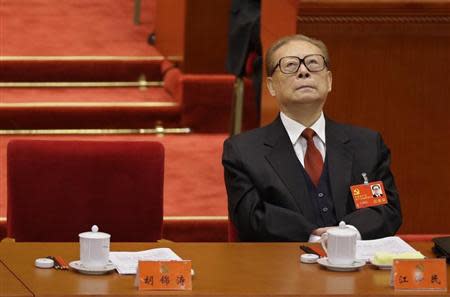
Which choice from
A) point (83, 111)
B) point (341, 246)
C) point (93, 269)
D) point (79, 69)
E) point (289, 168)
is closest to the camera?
point (93, 269)

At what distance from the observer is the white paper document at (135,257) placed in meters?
3.48

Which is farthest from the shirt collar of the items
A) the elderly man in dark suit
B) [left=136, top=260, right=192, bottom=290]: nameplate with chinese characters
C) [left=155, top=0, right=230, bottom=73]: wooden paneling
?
[left=155, top=0, right=230, bottom=73]: wooden paneling

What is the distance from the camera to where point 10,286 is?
10.6 ft

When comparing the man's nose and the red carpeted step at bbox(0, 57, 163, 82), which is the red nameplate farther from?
the red carpeted step at bbox(0, 57, 163, 82)

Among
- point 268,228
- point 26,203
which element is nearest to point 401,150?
point 268,228

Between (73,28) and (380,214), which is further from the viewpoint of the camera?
(73,28)

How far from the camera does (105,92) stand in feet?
25.4

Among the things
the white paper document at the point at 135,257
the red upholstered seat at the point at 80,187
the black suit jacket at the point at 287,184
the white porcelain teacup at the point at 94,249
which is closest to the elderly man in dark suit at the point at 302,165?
the black suit jacket at the point at 287,184

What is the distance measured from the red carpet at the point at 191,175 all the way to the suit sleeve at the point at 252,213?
152 cm

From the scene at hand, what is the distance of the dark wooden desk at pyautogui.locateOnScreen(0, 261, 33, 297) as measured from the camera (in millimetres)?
3143

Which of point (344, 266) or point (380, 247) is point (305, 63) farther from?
point (344, 266)

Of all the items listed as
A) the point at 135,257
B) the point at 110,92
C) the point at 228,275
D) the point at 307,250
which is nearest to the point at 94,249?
the point at 135,257

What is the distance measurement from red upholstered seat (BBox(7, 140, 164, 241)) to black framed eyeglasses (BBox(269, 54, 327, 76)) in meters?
0.51

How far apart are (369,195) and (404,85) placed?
1.06 metres
